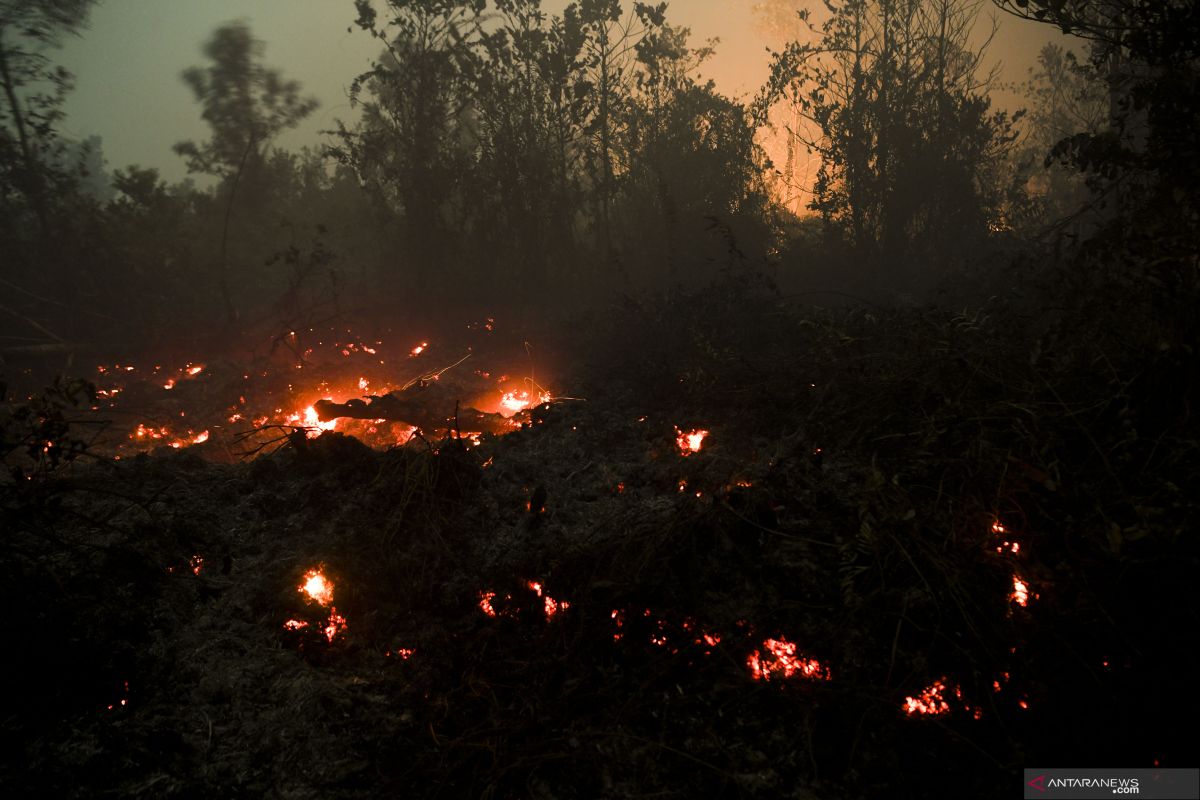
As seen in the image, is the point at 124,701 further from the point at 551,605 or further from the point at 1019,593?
the point at 1019,593

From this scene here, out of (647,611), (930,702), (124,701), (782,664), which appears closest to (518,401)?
(647,611)

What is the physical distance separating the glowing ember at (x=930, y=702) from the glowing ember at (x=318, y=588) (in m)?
3.19

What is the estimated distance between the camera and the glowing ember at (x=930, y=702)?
276cm

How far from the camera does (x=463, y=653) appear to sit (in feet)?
11.0

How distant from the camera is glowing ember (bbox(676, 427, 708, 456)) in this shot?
5.80 meters

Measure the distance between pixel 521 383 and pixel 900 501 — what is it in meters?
7.30

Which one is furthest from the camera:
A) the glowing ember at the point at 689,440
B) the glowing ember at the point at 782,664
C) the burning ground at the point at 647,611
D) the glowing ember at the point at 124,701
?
the glowing ember at the point at 689,440

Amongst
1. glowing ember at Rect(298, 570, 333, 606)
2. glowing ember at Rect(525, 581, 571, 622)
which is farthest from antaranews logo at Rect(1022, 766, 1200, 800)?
glowing ember at Rect(298, 570, 333, 606)

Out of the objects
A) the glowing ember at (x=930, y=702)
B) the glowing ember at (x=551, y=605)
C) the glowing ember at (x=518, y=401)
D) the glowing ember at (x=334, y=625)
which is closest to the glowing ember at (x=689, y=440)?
the glowing ember at (x=551, y=605)

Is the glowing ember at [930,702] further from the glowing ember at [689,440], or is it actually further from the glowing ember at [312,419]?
the glowing ember at [312,419]

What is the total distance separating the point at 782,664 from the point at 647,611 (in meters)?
0.73

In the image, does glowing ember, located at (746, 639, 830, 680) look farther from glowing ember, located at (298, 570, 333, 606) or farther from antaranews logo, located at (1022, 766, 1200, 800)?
glowing ember, located at (298, 570, 333, 606)

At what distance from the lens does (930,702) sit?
9.17 ft

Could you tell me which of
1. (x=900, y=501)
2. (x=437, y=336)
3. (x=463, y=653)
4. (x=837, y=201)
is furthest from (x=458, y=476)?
Answer: (x=837, y=201)
